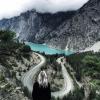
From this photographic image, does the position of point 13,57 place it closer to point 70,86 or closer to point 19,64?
point 19,64

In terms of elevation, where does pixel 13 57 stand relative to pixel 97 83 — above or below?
above

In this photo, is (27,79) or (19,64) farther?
(19,64)

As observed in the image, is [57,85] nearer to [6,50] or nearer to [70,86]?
[70,86]

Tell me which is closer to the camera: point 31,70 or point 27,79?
point 27,79

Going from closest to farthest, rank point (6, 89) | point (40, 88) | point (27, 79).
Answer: point (40, 88)
point (6, 89)
point (27, 79)

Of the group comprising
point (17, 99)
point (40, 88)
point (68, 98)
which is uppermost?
point (40, 88)

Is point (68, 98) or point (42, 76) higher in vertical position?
point (42, 76)

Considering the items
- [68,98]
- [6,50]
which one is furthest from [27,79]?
[68,98]

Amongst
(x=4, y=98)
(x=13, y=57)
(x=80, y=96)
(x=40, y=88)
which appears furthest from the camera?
(x=13, y=57)

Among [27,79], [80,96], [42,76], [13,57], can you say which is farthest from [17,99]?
[13,57]

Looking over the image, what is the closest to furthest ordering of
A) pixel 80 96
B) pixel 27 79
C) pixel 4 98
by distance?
1. pixel 4 98
2. pixel 80 96
3. pixel 27 79
